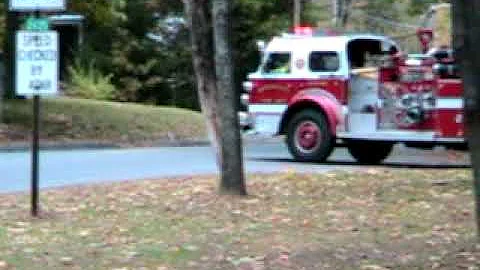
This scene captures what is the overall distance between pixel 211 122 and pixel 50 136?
1312 cm

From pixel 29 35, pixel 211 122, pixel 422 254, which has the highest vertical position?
pixel 29 35

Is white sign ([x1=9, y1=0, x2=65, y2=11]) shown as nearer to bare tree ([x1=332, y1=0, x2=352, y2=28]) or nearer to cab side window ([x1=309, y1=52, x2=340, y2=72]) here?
cab side window ([x1=309, y1=52, x2=340, y2=72])

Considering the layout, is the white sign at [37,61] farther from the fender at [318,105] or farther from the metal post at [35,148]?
the fender at [318,105]

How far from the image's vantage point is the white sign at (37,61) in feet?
35.7

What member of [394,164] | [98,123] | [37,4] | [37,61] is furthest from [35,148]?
[98,123]

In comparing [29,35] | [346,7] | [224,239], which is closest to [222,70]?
[29,35]

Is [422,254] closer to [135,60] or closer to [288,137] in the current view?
[288,137]

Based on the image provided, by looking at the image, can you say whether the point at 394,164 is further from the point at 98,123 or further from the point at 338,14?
the point at 338,14

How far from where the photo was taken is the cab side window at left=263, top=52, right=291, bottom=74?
2033 cm

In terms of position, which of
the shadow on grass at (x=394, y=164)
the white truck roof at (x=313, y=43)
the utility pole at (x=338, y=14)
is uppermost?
the utility pole at (x=338, y=14)

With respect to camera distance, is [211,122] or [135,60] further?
[135,60]

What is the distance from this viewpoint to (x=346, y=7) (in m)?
44.9

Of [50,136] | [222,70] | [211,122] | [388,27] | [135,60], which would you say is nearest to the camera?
[222,70]

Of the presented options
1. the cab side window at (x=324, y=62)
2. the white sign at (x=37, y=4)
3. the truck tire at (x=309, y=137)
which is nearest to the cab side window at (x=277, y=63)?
the cab side window at (x=324, y=62)
